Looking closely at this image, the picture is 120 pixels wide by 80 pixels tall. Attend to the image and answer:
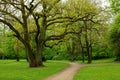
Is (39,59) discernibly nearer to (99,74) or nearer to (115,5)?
(115,5)

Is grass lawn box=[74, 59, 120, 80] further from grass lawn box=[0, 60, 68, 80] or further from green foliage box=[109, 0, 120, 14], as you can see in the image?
green foliage box=[109, 0, 120, 14]

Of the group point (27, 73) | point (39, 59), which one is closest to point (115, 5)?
point (39, 59)

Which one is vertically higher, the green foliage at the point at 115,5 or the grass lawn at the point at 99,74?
the green foliage at the point at 115,5

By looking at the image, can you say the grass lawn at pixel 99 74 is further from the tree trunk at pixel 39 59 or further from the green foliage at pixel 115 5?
the green foliage at pixel 115 5

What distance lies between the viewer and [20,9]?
3669 cm

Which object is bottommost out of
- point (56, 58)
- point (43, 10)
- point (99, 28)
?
point (56, 58)

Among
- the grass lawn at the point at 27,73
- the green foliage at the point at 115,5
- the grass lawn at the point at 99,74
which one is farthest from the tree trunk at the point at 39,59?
the green foliage at the point at 115,5

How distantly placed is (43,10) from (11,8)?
4.44m

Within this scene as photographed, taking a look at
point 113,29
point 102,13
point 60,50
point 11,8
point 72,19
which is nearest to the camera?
point 11,8

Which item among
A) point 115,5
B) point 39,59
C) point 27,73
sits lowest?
point 27,73

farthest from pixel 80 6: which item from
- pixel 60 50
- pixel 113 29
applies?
pixel 60 50

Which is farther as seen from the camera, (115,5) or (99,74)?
(115,5)

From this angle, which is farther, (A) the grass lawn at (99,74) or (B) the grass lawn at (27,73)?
(B) the grass lawn at (27,73)

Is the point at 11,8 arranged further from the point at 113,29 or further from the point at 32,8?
the point at 113,29
